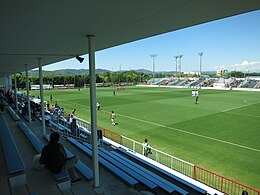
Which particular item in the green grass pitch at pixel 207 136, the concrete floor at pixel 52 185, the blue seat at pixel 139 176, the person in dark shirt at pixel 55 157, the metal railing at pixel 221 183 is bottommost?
the metal railing at pixel 221 183

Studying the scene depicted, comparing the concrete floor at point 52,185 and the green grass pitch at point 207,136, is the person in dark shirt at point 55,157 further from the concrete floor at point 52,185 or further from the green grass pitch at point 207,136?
the green grass pitch at point 207,136

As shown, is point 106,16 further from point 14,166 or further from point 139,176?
point 139,176

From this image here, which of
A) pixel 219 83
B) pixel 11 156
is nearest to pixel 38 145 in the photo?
pixel 11 156

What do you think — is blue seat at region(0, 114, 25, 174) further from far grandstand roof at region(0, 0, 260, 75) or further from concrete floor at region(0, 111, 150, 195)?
far grandstand roof at region(0, 0, 260, 75)

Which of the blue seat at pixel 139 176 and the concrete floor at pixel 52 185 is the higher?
the concrete floor at pixel 52 185

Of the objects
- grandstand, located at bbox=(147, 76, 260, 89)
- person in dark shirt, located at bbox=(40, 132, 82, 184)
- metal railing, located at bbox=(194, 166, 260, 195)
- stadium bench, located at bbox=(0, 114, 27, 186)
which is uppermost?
grandstand, located at bbox=(147, 76, 260, 89)

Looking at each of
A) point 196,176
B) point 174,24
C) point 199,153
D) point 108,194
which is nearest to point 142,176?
point 108,194

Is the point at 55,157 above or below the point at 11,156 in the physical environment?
above

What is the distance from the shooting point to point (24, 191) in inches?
170

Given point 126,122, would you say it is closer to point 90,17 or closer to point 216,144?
point 216,144

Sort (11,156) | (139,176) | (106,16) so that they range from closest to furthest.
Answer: (106,16)
(11,156)
(139,176)

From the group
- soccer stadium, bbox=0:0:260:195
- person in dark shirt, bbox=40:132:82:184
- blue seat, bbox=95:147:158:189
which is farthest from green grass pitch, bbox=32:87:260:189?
person in dark shirt, bbox=40:132:82:184

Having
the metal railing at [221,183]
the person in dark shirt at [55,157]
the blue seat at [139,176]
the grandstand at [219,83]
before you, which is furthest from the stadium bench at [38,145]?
the grandstand at [219,83]


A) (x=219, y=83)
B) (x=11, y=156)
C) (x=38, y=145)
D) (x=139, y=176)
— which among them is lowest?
(x=139, y=176)
